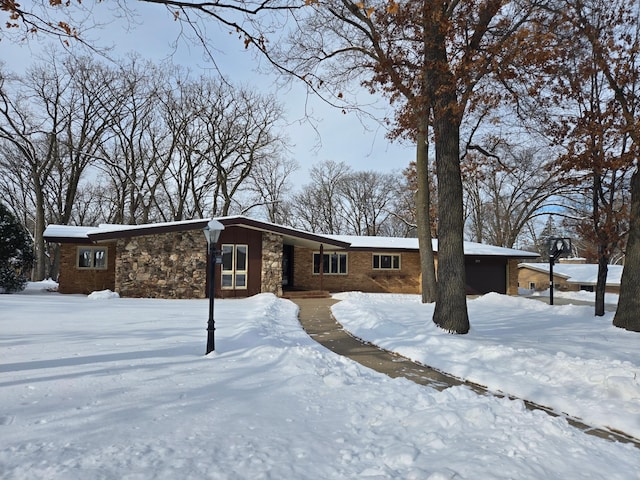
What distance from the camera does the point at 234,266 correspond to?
16.3 metres

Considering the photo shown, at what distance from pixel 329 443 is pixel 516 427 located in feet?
5.88

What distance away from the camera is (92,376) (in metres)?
4.62

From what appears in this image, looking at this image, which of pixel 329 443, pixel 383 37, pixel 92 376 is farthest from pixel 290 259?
pixel 329 443

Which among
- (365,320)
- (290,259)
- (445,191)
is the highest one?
(445,191)

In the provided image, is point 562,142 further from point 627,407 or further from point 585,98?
point 627,407

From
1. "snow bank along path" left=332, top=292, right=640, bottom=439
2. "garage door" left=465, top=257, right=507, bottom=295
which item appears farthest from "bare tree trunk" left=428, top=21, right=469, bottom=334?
"garage door" left=465, top=257, right=507, bottom=295

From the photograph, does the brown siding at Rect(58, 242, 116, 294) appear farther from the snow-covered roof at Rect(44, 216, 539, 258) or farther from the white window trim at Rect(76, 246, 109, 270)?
the snow-covered roof at Rect(44, 216, 539, 258)

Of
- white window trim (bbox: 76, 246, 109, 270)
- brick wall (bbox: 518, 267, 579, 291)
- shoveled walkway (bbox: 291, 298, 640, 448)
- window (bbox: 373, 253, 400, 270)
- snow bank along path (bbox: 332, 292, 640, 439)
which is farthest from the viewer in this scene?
brick wall (bbox: 518, 267, 579, 291)

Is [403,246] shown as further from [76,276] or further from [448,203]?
[76,276]

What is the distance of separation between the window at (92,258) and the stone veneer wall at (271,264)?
726 centimetres

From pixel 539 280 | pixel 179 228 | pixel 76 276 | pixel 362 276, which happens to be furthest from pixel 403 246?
pixel 539 280

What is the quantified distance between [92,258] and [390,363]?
15703 millimetres

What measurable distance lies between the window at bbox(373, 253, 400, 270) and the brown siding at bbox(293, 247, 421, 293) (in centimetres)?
22

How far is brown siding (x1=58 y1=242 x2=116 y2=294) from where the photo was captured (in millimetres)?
16750
